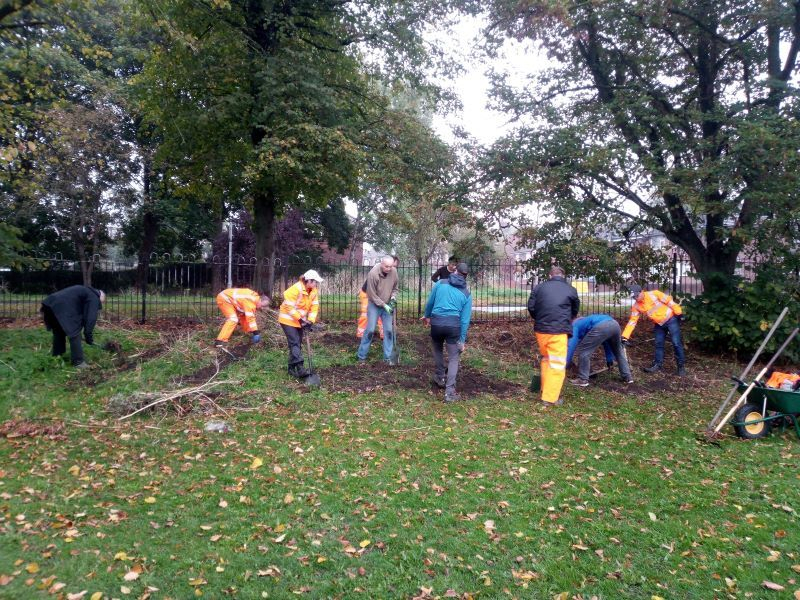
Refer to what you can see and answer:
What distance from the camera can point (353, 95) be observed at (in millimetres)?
14078

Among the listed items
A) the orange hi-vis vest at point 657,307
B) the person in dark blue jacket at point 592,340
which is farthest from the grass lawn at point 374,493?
the orange hi-vis vest at point 657,307

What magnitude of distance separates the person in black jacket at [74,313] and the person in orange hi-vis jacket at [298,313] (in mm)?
2919

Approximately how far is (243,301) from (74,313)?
2466 mm

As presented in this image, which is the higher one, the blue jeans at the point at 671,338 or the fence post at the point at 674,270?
the fence post at the point at 674,270

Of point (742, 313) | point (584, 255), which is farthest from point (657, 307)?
point (742, 313)

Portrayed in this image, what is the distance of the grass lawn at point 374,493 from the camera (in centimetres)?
356

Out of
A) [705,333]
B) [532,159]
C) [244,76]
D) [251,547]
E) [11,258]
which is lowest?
[251,547]

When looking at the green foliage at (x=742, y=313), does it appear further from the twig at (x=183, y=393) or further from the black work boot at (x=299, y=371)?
the twig at (x=183, y=393)

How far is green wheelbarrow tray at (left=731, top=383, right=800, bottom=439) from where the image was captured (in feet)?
20.5

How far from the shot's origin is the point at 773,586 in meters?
3.44

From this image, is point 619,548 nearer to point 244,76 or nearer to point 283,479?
point 283,479

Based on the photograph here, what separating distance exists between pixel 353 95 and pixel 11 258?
8344 millimetres

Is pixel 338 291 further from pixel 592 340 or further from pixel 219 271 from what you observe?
pixel 219 271

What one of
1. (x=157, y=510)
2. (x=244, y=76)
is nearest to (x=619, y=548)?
(x=157, y=510)
